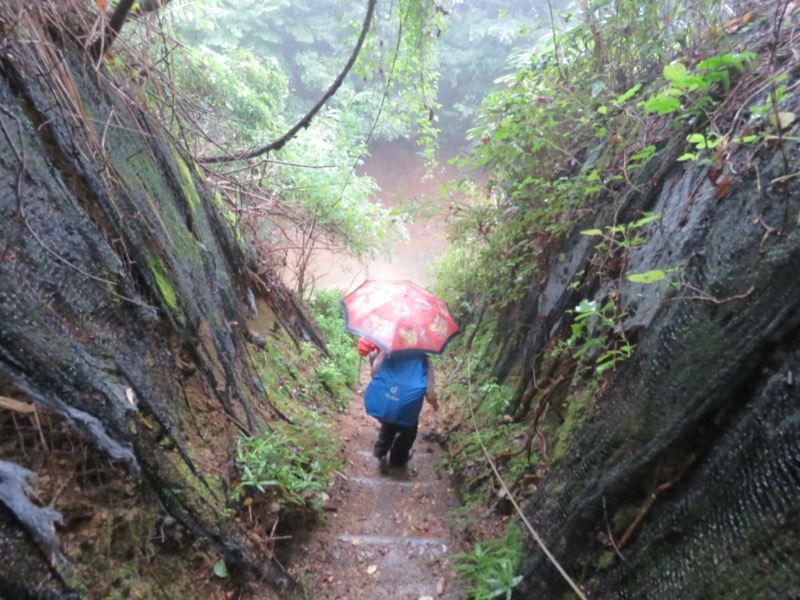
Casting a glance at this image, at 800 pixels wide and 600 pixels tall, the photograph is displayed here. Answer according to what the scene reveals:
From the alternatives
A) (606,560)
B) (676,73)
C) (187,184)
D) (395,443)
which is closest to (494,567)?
(606,560)

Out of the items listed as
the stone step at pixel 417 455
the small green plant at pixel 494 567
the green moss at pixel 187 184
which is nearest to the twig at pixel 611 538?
the small green plant at pixel 494 567

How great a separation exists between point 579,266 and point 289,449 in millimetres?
2678

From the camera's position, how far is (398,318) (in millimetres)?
3641

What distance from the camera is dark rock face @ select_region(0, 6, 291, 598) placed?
1.47 metres

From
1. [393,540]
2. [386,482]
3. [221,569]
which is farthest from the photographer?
[386,482]

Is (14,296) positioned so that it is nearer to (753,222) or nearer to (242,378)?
(242,378)

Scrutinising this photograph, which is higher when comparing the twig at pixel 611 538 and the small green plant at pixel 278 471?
the twig at pixel 611 538

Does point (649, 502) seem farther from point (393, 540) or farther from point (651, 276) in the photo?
point (393, 540)

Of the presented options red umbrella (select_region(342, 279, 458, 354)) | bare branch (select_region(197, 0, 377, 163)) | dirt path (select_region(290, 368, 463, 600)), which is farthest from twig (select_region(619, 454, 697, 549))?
bare branch (select_region(197, 0, 377, 163))

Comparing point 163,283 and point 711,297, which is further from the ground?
point 711,297

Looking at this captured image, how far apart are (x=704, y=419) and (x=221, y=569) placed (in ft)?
7.00

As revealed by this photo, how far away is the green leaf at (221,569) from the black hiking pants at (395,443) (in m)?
2.01

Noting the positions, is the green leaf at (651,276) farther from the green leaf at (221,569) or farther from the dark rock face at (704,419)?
the green leaf at (221,569)

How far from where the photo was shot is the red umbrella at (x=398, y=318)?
3.59 m
